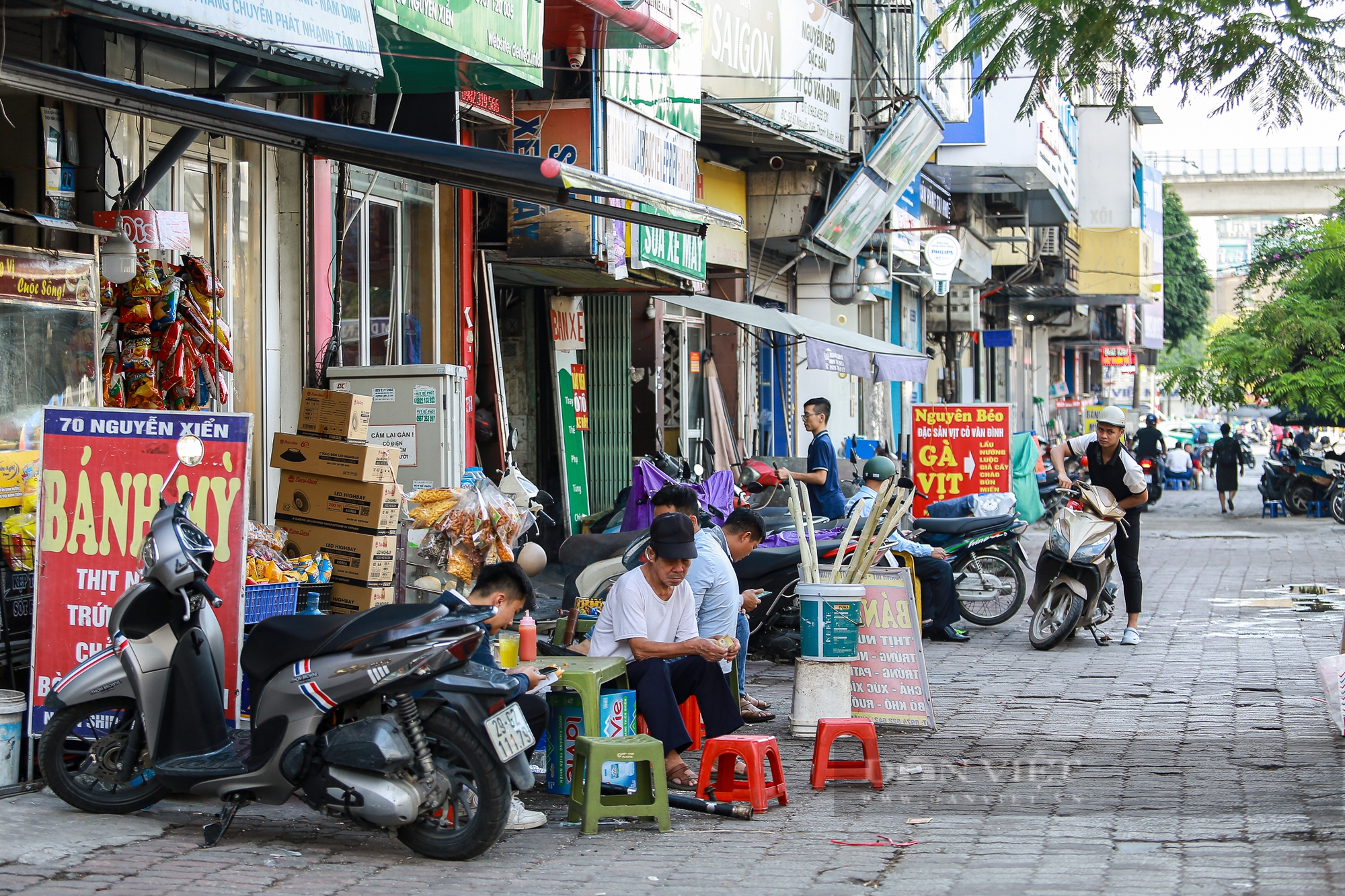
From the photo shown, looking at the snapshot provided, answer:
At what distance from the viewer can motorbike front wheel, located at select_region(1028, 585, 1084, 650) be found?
418 inches

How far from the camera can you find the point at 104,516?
20.3 feet

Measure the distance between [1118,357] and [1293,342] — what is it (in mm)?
24985

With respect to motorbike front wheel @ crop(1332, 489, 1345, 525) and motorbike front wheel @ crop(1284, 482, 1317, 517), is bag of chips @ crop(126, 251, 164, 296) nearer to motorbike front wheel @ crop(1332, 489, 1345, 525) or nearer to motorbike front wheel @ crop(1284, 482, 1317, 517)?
motorbike front wheel @ crop(1332, 489, 1345, 525)

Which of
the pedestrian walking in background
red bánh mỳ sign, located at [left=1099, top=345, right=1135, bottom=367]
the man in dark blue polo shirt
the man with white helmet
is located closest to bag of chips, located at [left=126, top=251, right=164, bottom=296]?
the man in dark blue polo shirt

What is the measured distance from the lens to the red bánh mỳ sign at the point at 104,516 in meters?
→ 6.16

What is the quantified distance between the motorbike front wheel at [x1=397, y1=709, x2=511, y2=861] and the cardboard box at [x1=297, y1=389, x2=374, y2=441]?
→ 3214 millimetres

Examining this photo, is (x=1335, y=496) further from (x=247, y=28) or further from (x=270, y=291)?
(x=247, y=28)

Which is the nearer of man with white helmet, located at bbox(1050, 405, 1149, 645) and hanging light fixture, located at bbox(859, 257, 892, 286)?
man with white helmet, located at bbox(1050, 405, 1149, 645)

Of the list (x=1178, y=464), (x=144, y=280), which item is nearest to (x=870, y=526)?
(x=144, y=280)

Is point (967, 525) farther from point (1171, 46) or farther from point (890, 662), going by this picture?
point (1171, 46)

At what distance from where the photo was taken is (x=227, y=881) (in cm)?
489

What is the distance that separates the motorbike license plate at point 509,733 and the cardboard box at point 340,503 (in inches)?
108

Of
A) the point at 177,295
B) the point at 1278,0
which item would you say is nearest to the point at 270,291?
the point at 177,295

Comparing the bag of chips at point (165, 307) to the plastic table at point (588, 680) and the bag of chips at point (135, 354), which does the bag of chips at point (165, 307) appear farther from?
the plastic table at point (588, 680)
